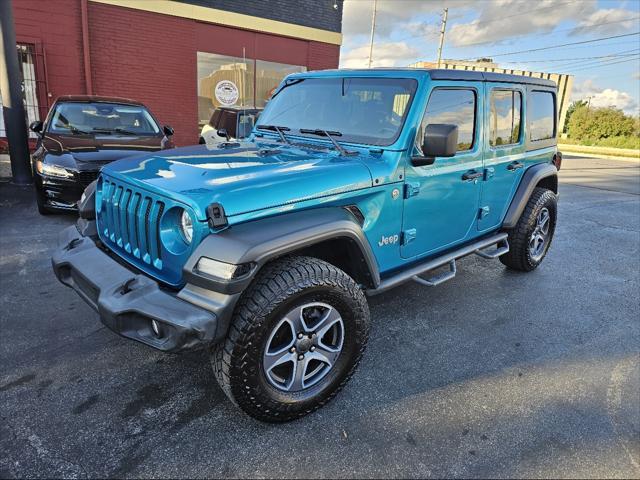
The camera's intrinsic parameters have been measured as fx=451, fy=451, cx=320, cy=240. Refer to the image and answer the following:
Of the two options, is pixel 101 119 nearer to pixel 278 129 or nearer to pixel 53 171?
pixel 53 171

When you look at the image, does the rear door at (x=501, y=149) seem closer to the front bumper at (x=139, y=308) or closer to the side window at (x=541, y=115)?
the side window at (x=541, y=115)

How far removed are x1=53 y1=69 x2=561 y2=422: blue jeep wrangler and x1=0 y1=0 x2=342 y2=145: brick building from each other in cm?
887

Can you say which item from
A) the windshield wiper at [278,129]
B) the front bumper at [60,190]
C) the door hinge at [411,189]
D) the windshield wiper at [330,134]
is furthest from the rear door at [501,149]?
the front bumper at [60,190]

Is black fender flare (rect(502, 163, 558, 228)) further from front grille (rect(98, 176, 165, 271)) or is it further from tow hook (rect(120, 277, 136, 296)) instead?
tow hook (rect(120, 277, 136, 296))

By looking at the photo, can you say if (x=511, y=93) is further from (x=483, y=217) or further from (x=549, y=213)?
(x=549, y=213)

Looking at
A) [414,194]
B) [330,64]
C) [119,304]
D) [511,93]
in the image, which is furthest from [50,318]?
[330,64]

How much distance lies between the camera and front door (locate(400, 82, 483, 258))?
3.09m

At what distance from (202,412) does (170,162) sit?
1.48 m

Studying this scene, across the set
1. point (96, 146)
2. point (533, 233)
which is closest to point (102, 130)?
point (96, 146)

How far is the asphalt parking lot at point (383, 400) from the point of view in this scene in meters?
2.20

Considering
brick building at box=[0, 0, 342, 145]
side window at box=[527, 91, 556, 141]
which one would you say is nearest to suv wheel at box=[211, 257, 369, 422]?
side window at box=[527, 91, 556, 141]

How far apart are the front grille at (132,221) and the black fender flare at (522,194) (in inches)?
127

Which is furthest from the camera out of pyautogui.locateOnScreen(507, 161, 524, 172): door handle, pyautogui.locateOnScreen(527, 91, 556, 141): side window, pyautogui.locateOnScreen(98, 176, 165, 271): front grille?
pyautogui.locateOnScreen(527, 91, 556, 141): side window

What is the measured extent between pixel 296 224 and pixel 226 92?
11574 mm
